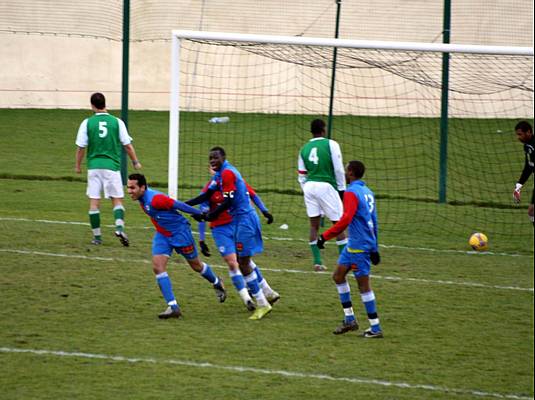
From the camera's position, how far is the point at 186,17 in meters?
28.2

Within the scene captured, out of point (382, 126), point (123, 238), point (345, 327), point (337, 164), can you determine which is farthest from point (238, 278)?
point (382, 126)

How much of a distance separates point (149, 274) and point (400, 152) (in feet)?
43.5

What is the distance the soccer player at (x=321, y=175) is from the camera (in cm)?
1316

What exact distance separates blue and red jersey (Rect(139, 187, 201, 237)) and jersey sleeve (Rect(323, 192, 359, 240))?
1.75 metres

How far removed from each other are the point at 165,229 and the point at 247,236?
97 cm

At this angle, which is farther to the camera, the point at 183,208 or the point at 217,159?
the point at 217,159

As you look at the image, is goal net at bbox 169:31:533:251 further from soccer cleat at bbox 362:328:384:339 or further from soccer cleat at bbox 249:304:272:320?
soccer cleat at bbox 362:328:384:339

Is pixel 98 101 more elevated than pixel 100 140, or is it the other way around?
pixel 98 101

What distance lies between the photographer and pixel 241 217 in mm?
11109

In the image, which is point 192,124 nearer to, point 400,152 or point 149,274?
point 400,152

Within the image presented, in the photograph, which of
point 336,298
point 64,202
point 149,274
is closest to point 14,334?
point 149,274

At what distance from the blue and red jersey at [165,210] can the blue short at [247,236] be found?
57 centimetres

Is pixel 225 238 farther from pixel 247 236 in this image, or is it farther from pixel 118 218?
pixel 118 218

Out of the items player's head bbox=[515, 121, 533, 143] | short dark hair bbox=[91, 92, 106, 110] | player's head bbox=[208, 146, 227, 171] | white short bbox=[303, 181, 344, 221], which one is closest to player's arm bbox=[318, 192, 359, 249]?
player's head bbox=[208, 146, 227, 171]
